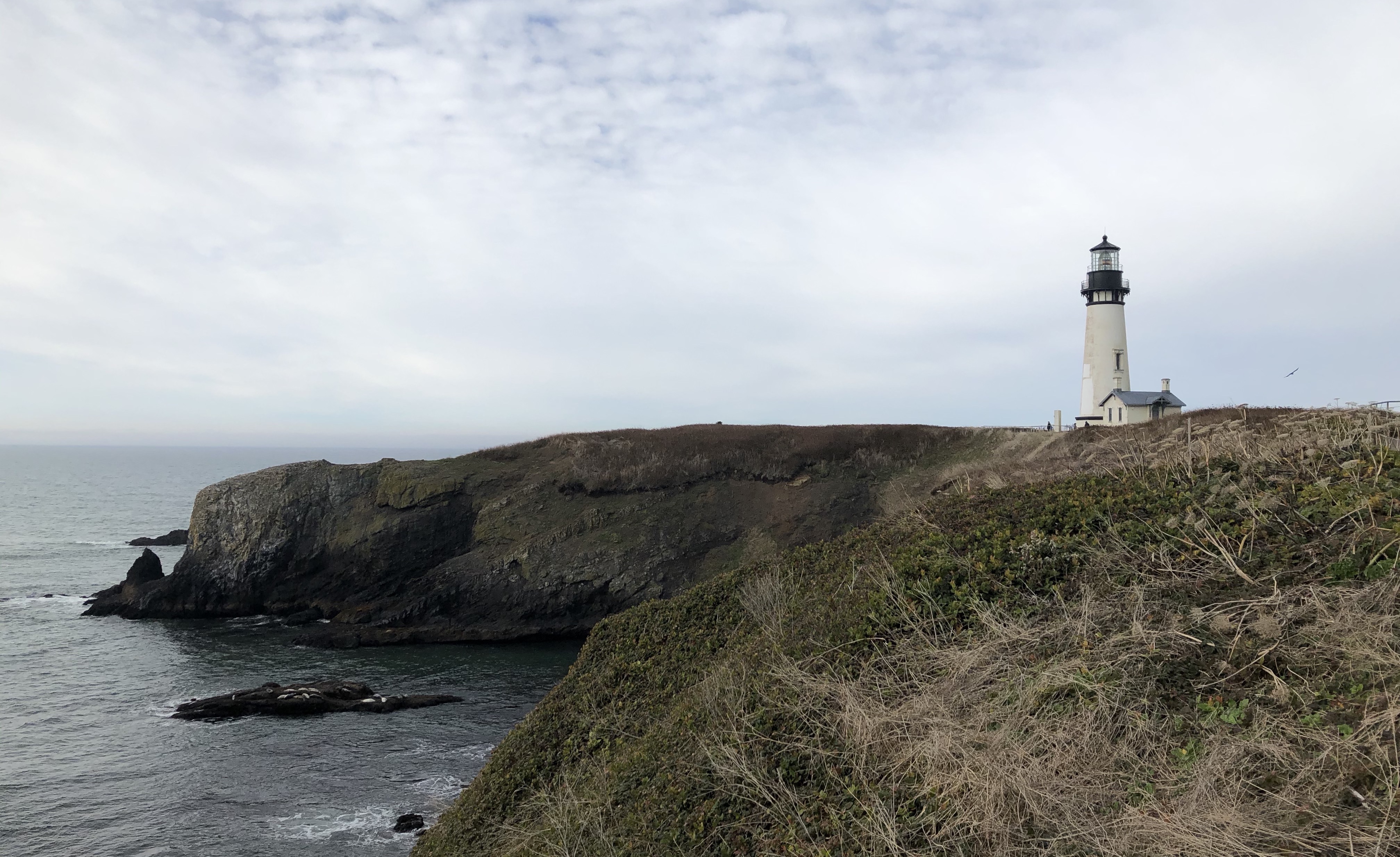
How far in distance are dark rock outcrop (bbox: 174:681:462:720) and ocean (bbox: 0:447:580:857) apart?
45cm

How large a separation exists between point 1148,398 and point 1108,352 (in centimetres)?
381

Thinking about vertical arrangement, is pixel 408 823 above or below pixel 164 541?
below

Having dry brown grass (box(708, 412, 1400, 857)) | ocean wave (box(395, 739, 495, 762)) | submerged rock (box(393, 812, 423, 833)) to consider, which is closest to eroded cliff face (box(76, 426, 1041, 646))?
ocean wave (box(395, 739, 495, 762))

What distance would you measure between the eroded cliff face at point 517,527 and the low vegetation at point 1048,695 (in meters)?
29.1

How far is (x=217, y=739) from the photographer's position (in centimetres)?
2528

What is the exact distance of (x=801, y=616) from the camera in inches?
431

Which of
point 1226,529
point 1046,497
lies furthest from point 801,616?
point 1226,529

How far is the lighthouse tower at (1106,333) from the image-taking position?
43.9 meters

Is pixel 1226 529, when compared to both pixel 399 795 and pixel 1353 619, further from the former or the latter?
pixel 399 795

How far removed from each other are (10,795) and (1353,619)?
29.0 meters

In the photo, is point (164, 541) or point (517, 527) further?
point (164, 541)

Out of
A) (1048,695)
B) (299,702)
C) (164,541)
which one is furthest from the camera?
(164,541)

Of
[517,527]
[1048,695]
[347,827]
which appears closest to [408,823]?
[347,827]

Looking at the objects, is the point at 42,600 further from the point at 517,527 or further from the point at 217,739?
the point at 217,739
